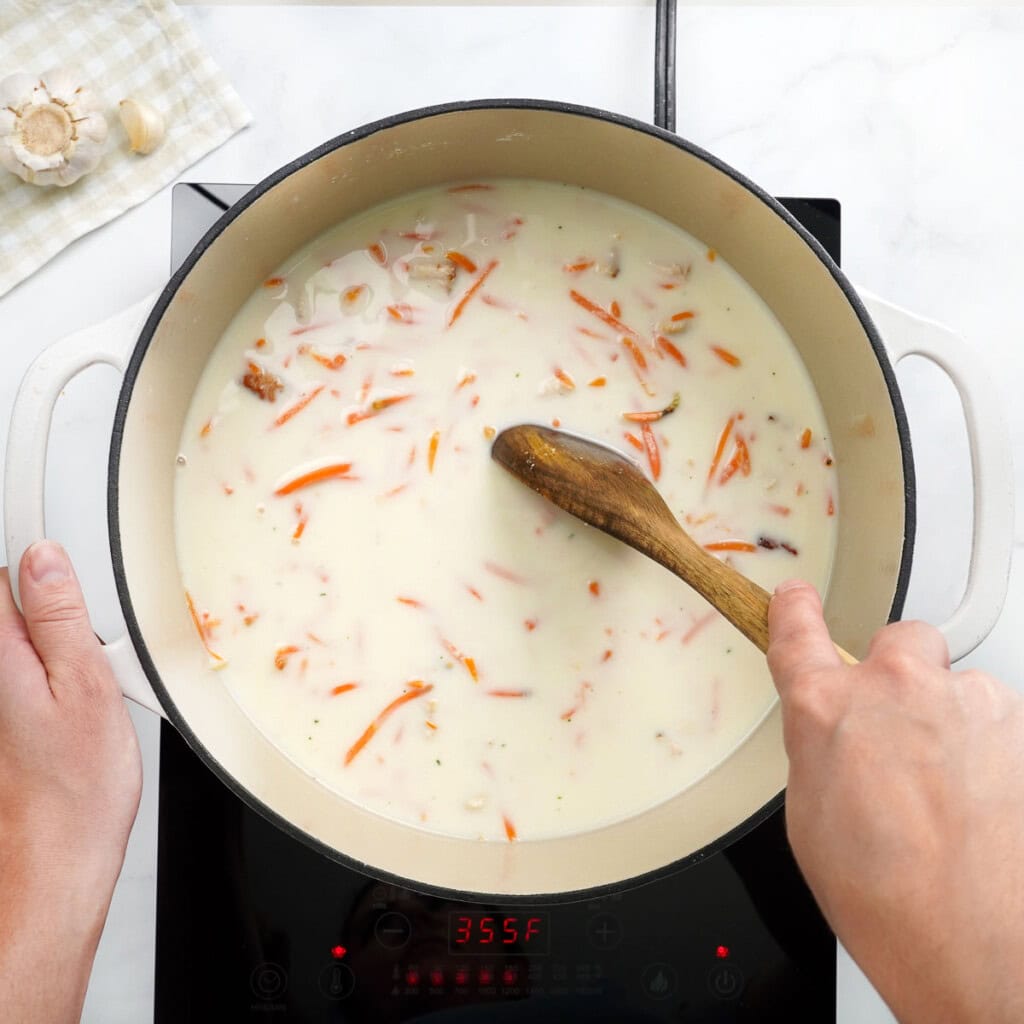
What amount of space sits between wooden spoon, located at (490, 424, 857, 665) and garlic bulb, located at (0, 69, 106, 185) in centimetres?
58

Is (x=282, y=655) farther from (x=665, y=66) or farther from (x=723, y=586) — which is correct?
(x=665, y=66)

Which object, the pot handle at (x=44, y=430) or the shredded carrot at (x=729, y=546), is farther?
the shredded carrot at (x=729, y=546)

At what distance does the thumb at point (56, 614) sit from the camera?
3.22 ft

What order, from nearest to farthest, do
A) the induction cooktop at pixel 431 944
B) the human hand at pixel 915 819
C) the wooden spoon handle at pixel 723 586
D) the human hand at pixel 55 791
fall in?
the human hand at pixel 915 819 → the wooden spoon handle at pixel 723 586 → the human hand at pixel 55 791 → the induction cooktop at pixel 431 944

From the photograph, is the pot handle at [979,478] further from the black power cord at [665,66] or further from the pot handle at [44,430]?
the pot handle at [44,430]

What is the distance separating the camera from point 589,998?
1.12 metres

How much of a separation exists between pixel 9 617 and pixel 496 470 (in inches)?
20.7

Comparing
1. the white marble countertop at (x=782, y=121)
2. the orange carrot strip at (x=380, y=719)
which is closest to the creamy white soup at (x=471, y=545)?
the orange carrot strip at (x=380, y=719)

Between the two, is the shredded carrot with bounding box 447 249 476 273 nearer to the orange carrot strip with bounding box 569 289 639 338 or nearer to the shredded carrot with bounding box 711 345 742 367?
the orange carrot strip with bounding box 569 289 639 338

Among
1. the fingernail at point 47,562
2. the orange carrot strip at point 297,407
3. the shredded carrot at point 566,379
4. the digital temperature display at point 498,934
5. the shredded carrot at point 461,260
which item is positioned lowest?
the digital temperature display at point 498,934

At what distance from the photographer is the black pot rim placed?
0.95 m

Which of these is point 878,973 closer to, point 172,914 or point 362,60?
point 172,914

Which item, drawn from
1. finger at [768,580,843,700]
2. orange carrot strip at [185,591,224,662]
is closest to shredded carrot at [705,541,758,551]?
finger at [768,580,843,700]

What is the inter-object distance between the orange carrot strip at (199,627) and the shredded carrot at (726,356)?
2.18 feet
